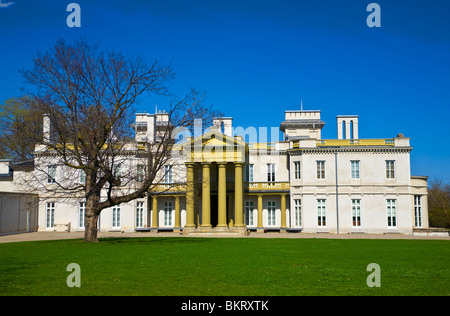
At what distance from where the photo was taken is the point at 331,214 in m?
37.9

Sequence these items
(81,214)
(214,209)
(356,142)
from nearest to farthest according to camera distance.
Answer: (356,142) < (81,214) < (214,209)

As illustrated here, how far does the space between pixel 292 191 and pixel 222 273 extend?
2703 centimetres

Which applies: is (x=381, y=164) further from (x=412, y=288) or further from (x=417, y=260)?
(x=412, y=288)

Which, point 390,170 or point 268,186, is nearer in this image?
point 390,170

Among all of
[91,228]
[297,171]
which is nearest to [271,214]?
[297,171]

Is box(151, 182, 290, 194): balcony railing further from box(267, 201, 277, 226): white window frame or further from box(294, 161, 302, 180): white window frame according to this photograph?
box(267, 201, 277, 226): white window frame

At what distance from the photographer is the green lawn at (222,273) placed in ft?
33.1

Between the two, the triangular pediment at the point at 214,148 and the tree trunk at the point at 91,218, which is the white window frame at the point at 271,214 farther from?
the tree trunk at the point at 91,218

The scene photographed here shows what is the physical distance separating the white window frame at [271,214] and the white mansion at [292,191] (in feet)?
0.31

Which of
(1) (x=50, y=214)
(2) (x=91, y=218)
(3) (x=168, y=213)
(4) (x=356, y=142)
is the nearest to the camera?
(2) (x=91, y=218)

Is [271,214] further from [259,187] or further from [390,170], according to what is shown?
[390,170]

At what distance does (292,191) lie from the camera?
128 feet
